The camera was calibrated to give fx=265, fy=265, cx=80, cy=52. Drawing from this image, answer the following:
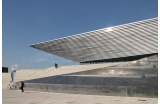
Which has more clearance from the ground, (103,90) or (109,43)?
(109,43)

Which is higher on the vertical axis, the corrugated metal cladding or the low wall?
the corrugated metal cladding

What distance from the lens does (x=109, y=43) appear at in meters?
38.8

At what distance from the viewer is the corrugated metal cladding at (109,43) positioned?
35.4 meters

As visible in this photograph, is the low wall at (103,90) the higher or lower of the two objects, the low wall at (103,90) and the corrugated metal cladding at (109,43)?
the lower

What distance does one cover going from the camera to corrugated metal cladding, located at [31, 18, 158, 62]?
3542 centimetres

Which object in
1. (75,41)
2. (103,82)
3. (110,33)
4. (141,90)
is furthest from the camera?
(75,41)

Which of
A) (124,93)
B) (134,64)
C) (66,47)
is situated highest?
(66,47)

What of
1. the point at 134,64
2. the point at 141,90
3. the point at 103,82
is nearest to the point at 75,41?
the point at 134,64

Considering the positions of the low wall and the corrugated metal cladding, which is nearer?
the low wall

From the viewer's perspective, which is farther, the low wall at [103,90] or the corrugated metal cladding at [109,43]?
the corrugated metal cladding at [109,43]

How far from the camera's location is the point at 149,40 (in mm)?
35094

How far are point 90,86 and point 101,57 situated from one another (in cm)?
2336

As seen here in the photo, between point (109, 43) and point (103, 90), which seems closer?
A: point (103, 90)

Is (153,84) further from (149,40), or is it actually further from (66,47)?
(66,47)
